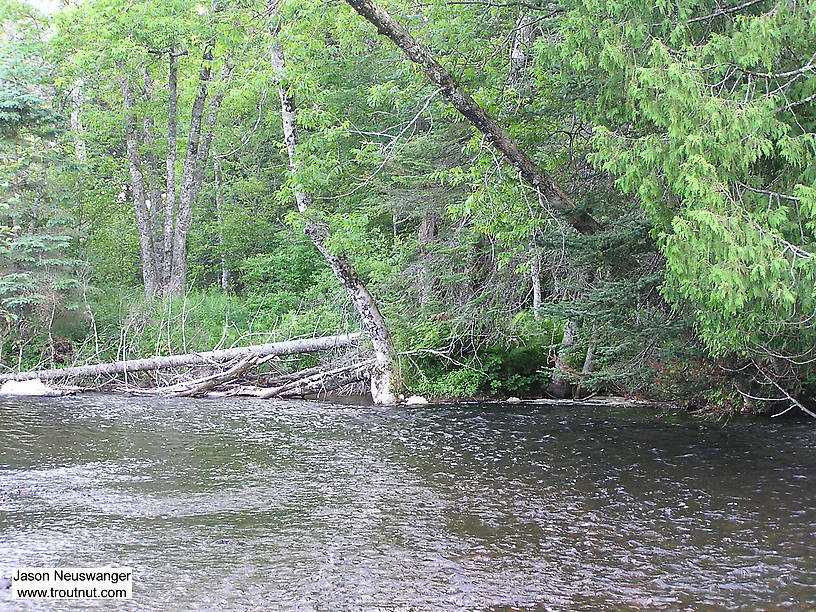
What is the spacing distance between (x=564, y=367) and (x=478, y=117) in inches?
189

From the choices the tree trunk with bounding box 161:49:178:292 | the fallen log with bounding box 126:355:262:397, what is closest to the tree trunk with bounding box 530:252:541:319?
the fallen log with bounding box 126:355:262:397

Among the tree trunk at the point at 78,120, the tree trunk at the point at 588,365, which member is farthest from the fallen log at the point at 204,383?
the tree trunk at the point at 78,120

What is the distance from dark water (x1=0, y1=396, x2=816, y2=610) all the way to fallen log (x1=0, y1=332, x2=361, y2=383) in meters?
4.53

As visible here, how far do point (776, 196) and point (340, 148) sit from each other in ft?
42.9

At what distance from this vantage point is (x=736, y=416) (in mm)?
11594

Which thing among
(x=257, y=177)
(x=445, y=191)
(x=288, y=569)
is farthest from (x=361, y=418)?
(x=257, y=177)

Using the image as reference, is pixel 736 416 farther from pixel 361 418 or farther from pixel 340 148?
pixel 340 148

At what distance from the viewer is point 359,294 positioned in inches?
559

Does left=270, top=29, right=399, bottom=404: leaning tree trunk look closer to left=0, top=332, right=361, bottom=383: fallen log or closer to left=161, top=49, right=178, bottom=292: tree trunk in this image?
left=0, top=332, right=361, bottom=383: fallen log

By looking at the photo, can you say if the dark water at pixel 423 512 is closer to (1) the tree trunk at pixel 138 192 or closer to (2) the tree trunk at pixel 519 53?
(2) the tree trunk at pixel 519 53

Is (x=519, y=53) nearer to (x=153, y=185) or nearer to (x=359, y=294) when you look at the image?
(x=359, y=294)

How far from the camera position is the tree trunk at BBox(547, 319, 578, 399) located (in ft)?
42.2

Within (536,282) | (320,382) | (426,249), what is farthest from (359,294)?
(536,282)

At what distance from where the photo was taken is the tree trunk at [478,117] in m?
10.2
